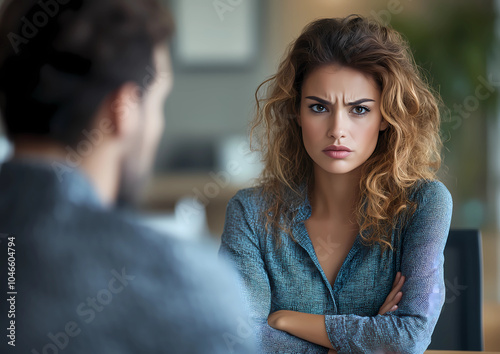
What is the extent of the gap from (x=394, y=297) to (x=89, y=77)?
1101 millimetres

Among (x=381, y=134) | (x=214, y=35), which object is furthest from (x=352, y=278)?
(x=214, y=35)

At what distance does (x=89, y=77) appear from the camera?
318 mm

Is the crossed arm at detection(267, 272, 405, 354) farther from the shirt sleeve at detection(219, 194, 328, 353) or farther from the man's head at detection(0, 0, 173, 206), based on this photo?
the man's head at detection(0, 0, 173, 206)

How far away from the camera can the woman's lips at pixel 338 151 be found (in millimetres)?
1368

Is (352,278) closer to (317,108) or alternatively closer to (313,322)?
(313,322)

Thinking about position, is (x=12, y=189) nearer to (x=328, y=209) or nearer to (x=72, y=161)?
(x=72, y=161)

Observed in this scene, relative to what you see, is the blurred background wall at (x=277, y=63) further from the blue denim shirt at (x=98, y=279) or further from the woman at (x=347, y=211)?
the blue denim shirt at (x=98, y=279)

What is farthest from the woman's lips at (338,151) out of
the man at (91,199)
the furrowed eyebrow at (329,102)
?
the man at (91,199)

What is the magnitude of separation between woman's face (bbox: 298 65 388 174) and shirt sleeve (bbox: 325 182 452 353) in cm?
24

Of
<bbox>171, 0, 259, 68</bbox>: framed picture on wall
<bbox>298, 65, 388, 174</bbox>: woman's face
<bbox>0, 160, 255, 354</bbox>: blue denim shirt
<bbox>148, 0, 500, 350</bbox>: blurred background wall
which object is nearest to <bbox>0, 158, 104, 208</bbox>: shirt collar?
<bbox>0, 160, 255, 354</bbox>: blue denim shirt

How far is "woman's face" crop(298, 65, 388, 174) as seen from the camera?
1.36 meters

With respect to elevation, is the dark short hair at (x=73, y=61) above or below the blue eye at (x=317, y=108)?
below

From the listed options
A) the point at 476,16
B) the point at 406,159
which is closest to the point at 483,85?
the point at 476,16

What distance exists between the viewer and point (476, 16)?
3883 millimetres
